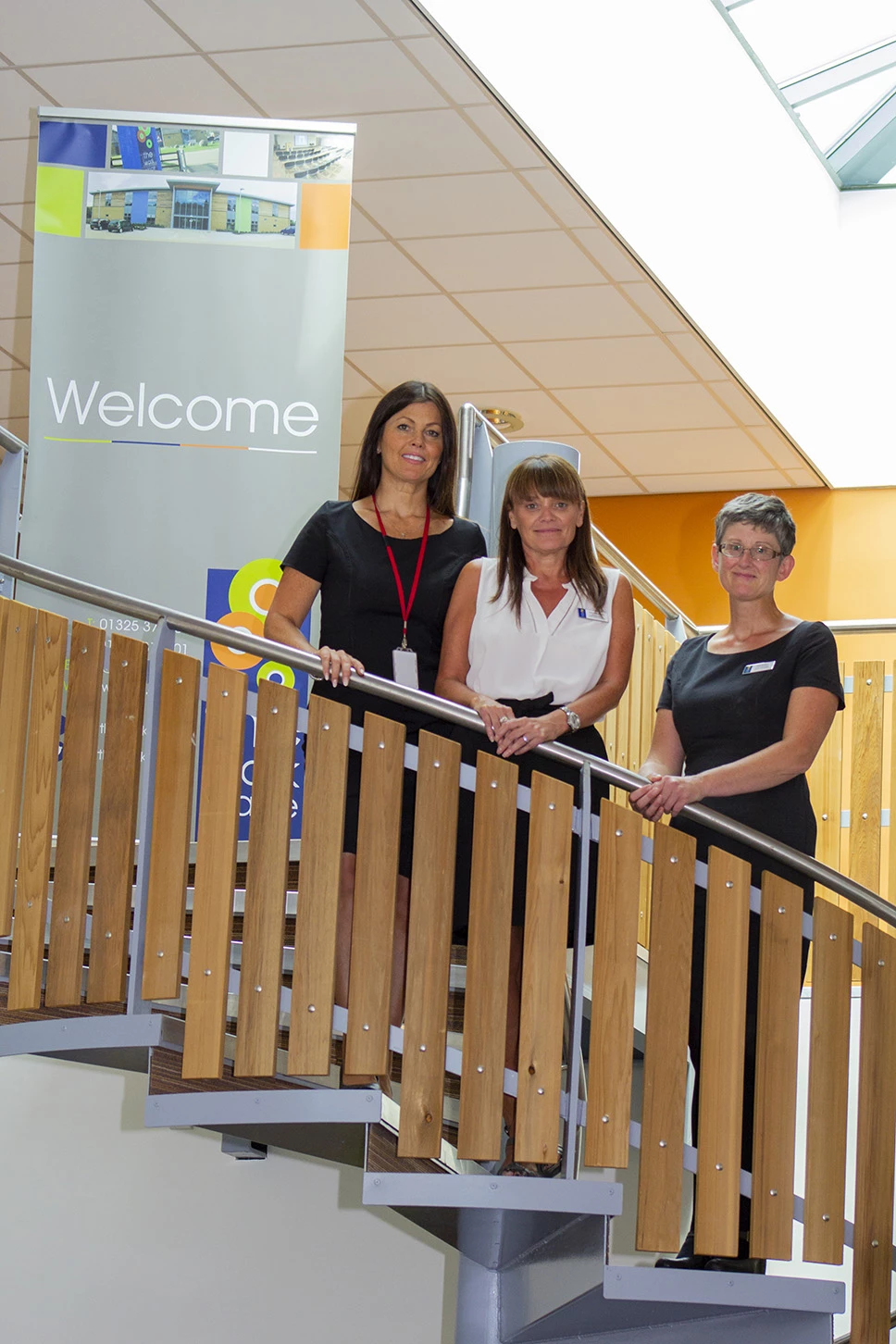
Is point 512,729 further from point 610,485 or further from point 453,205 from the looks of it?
point 610,485

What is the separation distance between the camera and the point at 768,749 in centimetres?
338

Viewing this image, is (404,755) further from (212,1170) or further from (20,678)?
(212,1170)

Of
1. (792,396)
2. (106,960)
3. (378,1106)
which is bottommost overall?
(378,1106)

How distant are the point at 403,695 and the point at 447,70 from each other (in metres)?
3.17

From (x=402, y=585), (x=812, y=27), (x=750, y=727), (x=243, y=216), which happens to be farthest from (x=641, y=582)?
(x=812, y=27)

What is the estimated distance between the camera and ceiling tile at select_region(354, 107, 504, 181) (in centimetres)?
592

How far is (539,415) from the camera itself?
8508 millimetres

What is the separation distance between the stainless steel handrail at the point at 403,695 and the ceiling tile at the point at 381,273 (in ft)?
12.0

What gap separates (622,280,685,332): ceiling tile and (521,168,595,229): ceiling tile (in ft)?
1.86

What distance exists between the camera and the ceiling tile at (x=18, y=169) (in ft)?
20.1

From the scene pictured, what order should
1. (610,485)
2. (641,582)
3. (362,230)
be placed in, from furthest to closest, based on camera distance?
(610,485) < (362,230) < (641,582)

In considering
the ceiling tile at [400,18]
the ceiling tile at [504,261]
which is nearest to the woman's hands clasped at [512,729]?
the ceiling tile at [400,18]

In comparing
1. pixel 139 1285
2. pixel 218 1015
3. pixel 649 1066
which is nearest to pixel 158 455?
pixel 218 1015

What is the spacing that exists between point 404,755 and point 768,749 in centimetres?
78
